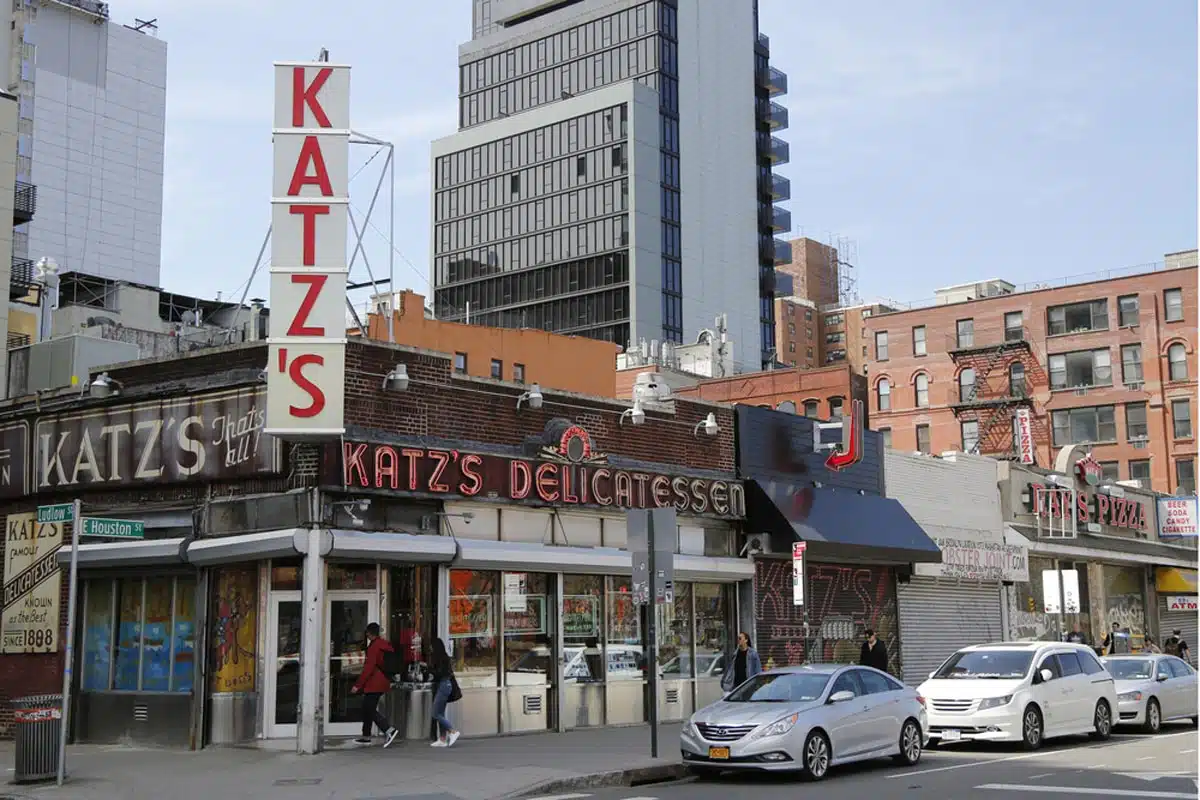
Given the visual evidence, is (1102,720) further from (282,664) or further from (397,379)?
(282,664)

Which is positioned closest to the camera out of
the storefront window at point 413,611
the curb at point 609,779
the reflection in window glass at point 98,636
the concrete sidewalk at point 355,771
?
the concrete sidewalk at point 355,771

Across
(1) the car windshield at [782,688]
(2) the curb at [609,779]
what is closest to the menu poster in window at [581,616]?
(1) the car windshield at [782,688]

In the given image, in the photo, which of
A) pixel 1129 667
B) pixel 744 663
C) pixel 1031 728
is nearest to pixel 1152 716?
pixel 1129 667

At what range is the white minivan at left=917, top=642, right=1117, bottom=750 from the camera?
2081cm

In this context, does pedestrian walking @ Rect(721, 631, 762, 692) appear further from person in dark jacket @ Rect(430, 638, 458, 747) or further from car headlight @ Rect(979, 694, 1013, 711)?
person in dark jacket @ Rect(430, 638, 458, 747)

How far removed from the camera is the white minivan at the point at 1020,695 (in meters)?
20.8

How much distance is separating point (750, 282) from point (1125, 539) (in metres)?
80.6

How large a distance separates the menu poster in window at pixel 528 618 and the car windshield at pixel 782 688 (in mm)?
5219

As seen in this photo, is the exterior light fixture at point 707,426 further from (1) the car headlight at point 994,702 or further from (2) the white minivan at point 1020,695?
(1) the car headlight at point 994,702

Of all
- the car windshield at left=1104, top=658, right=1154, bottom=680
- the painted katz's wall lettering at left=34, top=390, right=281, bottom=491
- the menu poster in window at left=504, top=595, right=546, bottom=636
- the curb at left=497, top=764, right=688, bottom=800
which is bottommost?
the curb at left=497, top=764, right=688, bottom=800

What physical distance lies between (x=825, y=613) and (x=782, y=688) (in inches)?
454

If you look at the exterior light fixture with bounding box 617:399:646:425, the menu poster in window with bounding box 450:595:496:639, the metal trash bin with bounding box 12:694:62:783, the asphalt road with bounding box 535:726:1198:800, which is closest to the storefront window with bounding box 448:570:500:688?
the menu poster in window with bounding box 450:595:496:639

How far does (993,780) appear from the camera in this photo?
16.8 m

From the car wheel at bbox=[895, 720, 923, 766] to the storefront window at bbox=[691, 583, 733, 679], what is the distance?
7980 millimetres
